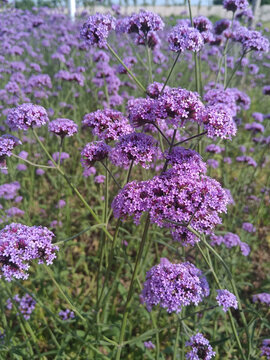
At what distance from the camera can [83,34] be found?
2.05 metres

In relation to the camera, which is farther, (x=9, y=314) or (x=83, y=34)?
(x=9, y=314)

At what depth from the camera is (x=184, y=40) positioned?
1906 mm

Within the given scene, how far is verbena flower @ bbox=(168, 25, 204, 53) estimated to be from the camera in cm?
190

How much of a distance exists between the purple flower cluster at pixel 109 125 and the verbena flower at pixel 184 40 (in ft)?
1.81

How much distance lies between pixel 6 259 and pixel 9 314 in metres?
1.84

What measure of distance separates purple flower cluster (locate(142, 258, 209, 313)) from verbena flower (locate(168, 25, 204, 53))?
131 centimetres

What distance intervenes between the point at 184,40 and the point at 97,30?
0.56 m

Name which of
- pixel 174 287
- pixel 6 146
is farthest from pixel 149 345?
pixel 6 146

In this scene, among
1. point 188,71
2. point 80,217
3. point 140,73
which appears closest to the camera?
point 80,217

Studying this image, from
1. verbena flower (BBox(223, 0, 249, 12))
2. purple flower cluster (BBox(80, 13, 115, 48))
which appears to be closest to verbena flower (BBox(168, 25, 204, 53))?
purple flower cluster (BBox(80, 13, 115, 48))

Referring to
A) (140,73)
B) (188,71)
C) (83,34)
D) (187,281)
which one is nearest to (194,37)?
(83,34)

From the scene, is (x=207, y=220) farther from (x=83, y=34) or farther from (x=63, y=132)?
(x=83, y=34)

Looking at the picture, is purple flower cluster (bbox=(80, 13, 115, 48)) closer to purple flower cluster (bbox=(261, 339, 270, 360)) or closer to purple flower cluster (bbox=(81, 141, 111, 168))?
purple flower cluster (bbox=(81, 141, 111, 168))

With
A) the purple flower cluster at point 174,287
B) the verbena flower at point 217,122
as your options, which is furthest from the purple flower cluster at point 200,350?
the verbena flower at point 217,122
